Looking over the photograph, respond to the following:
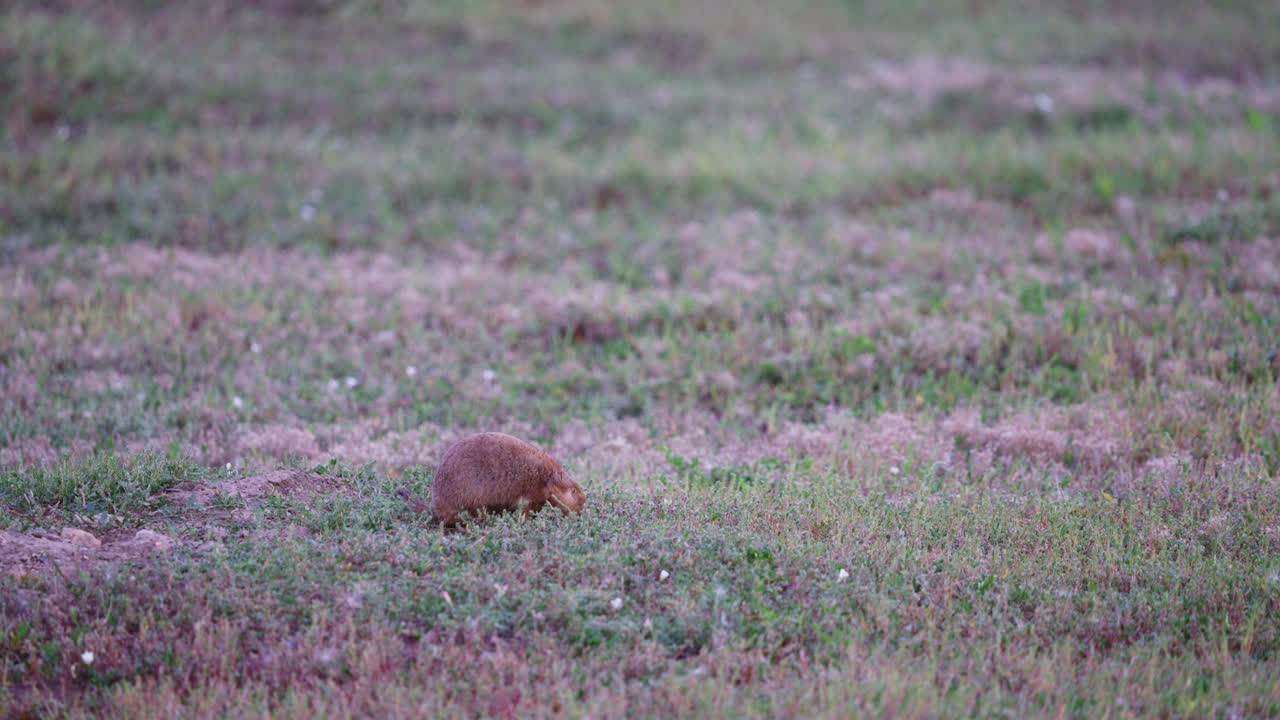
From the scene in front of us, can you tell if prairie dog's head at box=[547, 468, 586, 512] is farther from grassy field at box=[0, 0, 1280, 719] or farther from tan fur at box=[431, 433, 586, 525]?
grassy field at box=[0, 0, 1280, 719]

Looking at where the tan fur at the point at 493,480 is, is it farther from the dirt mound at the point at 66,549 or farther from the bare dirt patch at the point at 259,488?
the dirt mound at the point at 66,549

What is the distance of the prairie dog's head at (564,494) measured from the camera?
19.0 ft

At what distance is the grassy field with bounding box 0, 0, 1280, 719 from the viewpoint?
4.68 metres

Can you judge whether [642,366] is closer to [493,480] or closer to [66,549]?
[493,480]

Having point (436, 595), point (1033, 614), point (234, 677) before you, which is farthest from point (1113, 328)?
point (234, 677)

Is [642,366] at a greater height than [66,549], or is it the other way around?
[66,549]

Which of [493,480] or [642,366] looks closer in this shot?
[493,480]

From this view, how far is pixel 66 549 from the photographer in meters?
5.26

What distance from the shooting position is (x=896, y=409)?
8281mm

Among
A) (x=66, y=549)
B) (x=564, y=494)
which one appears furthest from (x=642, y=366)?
(x=66, y=549)

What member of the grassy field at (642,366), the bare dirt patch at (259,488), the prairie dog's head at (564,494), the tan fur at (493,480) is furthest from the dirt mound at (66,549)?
the prairie dog's head at (564,494)

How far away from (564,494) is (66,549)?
251cm

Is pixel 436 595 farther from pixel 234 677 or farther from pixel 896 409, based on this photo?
pixel 896 409

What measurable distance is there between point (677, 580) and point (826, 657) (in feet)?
2.77
